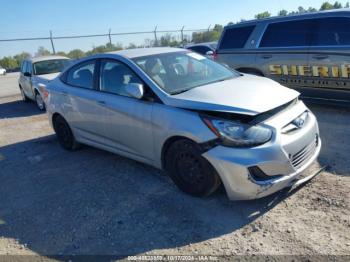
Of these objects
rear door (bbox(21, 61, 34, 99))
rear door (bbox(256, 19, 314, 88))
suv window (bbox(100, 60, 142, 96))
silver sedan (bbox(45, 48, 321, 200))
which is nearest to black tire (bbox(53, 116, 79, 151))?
silver sedan (bbox(45, 48, 321, 200))

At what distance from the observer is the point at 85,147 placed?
6.45 m

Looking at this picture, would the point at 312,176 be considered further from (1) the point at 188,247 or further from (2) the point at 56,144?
(2) the point at 56,144

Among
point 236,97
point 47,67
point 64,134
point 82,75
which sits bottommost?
point 64,134

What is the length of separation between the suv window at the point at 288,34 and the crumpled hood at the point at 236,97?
10.6ft

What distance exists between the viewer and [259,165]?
347 cm

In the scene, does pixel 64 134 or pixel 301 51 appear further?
pixel 301 51

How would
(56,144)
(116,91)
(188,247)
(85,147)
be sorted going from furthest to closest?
(56,144) < (85,147) < (116,91) < (188,247)

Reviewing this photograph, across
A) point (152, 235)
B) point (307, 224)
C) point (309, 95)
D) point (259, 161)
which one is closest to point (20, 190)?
point (152, 235)

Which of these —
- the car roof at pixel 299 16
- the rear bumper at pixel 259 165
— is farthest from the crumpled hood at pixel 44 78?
the rear bumper at pixel 259 165

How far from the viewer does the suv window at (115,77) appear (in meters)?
4.66

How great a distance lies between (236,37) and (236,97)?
482cm

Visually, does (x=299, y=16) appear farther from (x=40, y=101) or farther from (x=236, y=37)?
(x=40, y=101)

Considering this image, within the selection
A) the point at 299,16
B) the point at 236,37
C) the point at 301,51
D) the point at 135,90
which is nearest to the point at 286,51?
the point at 301,51

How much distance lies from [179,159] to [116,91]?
1.45 metres
